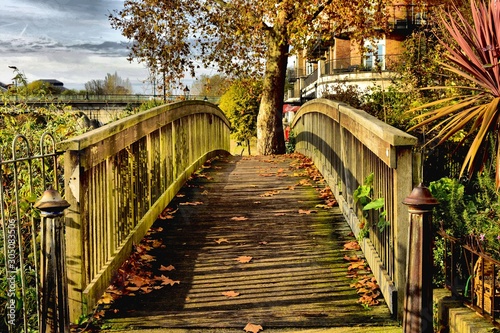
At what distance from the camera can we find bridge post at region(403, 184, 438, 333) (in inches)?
163

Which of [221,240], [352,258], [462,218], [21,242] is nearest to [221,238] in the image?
[221,240]

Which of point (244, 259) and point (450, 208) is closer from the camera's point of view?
point (244, 259)

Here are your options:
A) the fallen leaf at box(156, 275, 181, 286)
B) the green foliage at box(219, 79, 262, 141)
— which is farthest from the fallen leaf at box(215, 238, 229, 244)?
the green foliage at box(219, 79, 262, 141)

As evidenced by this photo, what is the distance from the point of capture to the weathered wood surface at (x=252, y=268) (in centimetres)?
508

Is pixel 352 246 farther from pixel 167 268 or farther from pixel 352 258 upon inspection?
pixel 167 268

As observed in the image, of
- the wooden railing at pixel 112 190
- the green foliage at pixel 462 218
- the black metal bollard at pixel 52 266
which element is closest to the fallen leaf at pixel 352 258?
the green foliage at pixel 462 218

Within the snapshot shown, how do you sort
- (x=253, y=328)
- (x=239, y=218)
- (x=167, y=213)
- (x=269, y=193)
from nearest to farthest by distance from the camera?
1. (x=253, y=328)
2. (x=239, y=218)
3. (x=167, y=213)
4. (x=269, y=193)

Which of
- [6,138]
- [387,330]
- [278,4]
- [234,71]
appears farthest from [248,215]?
[234,71]

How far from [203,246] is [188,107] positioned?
15.6 ft

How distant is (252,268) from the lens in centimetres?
626

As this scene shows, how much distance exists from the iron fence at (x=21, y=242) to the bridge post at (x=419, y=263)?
98.6 inches

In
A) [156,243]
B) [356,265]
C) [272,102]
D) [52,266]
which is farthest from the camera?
[272,102]

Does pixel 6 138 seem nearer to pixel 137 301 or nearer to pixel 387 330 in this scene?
pixel 137 301

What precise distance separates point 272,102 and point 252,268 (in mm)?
17746
